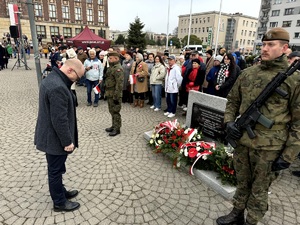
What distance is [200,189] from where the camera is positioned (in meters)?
3.47

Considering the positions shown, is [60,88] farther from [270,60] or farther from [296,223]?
[296,223]

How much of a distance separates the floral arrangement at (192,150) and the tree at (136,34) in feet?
115

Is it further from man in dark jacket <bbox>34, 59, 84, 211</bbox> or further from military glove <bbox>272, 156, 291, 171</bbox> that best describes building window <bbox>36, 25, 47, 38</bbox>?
military glove <bbox>272, 156, 291, 171</bbox>

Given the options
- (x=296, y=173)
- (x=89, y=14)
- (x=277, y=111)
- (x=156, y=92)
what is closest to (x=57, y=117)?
(x=277, y=111)

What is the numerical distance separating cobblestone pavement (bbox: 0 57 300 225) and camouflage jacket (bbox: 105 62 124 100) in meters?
1.11

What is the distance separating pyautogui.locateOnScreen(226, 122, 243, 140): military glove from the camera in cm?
236

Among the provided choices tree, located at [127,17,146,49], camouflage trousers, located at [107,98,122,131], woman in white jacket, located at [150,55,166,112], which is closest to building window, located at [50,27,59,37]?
tree, located at [127,17,146,49]

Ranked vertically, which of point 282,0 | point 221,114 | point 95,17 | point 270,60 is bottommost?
point 221,114

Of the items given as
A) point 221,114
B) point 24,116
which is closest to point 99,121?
point 24,116

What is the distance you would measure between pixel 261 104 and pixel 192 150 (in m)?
1.89

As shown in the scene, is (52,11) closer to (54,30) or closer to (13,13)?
(54,30)

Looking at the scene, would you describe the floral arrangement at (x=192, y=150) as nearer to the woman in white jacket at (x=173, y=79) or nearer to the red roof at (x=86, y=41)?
the woman in white jacket at (x=173, y=79)

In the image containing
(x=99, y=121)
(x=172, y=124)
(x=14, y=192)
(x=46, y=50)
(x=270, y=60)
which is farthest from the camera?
(x=46, y=50)

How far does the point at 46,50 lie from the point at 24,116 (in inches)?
931
